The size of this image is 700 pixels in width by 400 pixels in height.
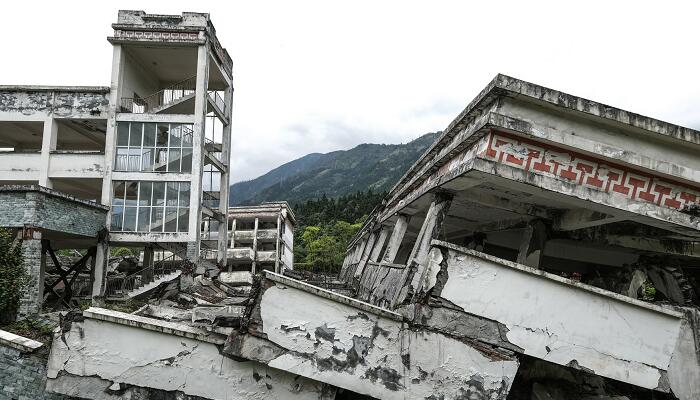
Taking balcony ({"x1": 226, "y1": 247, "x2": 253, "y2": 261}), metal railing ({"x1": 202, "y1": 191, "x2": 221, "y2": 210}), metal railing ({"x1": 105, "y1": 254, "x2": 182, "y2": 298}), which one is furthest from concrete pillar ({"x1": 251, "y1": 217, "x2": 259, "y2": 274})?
metal railing ({"x1": 105, "y1": 254, "x2": 182, "y2": 298})

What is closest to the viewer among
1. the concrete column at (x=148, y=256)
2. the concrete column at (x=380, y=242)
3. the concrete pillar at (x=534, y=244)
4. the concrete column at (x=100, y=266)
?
the concrete pillar at (x=534, y=244)

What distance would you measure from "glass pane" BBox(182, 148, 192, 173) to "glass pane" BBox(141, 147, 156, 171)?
1123 millimetres

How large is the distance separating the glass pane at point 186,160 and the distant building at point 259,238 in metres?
26.1

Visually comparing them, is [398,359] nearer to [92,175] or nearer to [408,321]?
[408,321]

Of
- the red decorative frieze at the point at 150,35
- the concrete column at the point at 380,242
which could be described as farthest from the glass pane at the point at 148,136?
the concrete column at the point at 380,242

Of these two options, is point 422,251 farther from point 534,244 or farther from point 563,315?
point 563,315

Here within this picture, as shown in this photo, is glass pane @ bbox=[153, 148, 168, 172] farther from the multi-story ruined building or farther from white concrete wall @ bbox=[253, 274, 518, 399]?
white concrete wall @ bbox=[253, 274, 518, 399]

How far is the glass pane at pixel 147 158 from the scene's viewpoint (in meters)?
19.0

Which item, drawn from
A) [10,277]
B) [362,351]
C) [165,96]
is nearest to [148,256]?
[165,96]

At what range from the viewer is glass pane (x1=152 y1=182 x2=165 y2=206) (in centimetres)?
1881

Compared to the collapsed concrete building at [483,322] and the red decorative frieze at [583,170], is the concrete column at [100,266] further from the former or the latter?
the red decorative frieze at [583,170]

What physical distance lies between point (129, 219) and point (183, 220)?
77.5 inches

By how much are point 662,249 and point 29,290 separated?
512 inches

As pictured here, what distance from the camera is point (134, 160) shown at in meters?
19.0
